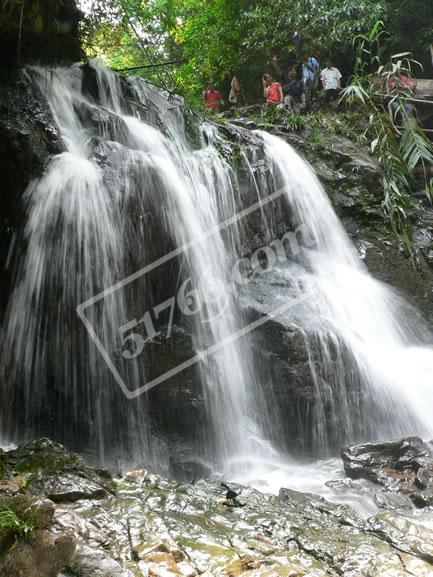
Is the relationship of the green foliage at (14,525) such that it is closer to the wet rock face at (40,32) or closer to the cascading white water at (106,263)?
the cascading white water at (106,263)

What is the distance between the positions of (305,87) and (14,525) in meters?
12.0

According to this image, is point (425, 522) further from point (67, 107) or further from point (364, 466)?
point (67, 107)

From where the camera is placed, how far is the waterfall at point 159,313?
4.88 metres

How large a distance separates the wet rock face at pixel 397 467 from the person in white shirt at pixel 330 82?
9850 mm

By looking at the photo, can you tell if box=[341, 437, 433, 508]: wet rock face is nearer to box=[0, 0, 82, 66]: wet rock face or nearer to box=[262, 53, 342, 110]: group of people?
box=[0, 0, 82, 66]: wet rock face

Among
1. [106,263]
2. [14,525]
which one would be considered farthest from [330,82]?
[14,525]

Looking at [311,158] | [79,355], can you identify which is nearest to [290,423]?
[79,355]

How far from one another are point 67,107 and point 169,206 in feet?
8.14

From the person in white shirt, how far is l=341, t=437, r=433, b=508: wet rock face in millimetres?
9850

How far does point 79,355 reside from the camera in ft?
16.1

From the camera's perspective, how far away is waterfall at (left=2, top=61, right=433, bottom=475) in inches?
192

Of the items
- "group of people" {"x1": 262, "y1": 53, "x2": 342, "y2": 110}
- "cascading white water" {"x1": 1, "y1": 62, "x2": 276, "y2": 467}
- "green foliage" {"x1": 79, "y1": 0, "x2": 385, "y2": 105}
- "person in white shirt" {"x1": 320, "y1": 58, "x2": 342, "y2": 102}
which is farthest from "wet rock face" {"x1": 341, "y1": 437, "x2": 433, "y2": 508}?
"person in white shirt" {"x1": 320, "y1": 58, "x2": 342, "y2": 102}

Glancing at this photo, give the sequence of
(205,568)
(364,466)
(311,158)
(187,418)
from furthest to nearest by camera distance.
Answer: (311,158) < (187,418) < (364,466) < (205,568)

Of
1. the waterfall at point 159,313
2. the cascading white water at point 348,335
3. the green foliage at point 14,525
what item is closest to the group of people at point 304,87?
the cascading white water at point 348,335
